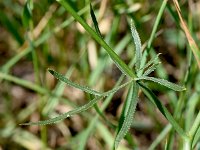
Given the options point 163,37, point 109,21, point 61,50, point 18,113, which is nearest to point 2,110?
point 18,113

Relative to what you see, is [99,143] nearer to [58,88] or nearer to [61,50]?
[58,88]

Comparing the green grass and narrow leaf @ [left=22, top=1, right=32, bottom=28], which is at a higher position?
narrow leaf @ [left=22, top=1, right=32, bottom=28]

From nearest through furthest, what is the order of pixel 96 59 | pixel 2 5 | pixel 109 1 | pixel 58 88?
pixel 58 88
pixel 109 1
pixel 96 59
pixel 2 5

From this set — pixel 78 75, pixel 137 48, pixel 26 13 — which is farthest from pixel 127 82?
pixel 78 75

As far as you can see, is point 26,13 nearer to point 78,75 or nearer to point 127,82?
point 127,82

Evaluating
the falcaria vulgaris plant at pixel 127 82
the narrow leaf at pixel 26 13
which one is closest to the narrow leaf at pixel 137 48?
the falcaria vulgaris plant at pixel 127 82

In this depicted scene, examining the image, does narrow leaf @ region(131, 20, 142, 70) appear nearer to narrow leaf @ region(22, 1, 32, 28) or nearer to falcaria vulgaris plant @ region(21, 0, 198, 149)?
falcaria vulgaris plant @ region(21, 0, 198, 149)

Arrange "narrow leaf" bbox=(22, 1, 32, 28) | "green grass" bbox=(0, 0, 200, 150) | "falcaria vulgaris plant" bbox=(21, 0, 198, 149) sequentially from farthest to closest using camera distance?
1. "green grass" bbox=(0, 0, 200, 150)
2. "narrow leaf" bbox=(22, 1, 32, 28)
3. "falcaria vulgaris plant" bbox=(21, 0, 198, 149)

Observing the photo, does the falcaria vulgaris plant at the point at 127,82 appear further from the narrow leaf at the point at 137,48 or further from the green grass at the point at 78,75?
the green grass at the point at 78,75

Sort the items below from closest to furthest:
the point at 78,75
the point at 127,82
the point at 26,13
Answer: the point at 127,82 → the point at 26,13 → the point at 78,75

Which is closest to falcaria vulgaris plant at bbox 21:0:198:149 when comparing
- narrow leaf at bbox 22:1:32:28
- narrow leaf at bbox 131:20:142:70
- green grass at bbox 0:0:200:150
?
narrow leaf at bbox 131:20:142:70

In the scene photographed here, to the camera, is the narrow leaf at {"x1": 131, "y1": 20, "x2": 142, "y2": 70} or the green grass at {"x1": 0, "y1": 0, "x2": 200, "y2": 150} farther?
the green grass at {"x1": 0, "y1": 0, "x2": 200, "y2": 150}
